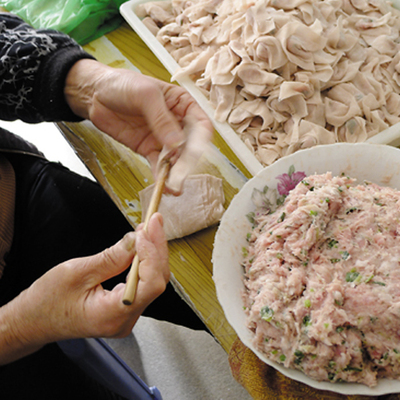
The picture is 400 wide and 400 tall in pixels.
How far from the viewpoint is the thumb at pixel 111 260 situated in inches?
29.6

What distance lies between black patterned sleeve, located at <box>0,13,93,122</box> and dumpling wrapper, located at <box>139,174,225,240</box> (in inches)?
15.7

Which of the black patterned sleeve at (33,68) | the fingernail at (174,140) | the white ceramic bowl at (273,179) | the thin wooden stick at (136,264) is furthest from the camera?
the black patterned sleeve at (33,68)

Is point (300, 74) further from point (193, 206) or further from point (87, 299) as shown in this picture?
point (87, 299)

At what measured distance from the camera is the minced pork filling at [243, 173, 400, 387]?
2.18 feet

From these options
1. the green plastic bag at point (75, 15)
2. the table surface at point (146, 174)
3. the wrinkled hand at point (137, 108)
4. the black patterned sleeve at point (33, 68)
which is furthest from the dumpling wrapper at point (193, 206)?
the green plastic bag at point (75, 15)

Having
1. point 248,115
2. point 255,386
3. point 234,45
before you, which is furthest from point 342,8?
point 255,386

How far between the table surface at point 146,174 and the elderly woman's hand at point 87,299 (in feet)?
0.80

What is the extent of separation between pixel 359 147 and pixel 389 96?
402 mm

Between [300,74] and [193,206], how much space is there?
1.69ft

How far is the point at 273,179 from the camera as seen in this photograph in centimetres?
90

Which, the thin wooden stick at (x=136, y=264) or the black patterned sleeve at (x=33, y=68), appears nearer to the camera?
the thin wooden stick at (x=136, y=264)

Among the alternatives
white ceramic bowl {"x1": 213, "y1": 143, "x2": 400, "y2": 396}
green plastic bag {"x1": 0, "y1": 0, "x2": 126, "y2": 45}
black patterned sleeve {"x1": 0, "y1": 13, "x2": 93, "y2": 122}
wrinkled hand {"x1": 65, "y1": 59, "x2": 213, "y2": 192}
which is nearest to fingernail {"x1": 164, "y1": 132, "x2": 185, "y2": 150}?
wrinkled hand {"x1": 65, "y1": 59, "x2": 213, "y2": 192}

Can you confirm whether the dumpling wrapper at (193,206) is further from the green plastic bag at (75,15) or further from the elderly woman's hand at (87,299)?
the green plastic bag at (75,15)

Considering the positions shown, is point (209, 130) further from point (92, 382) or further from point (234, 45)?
point (92, 382)
